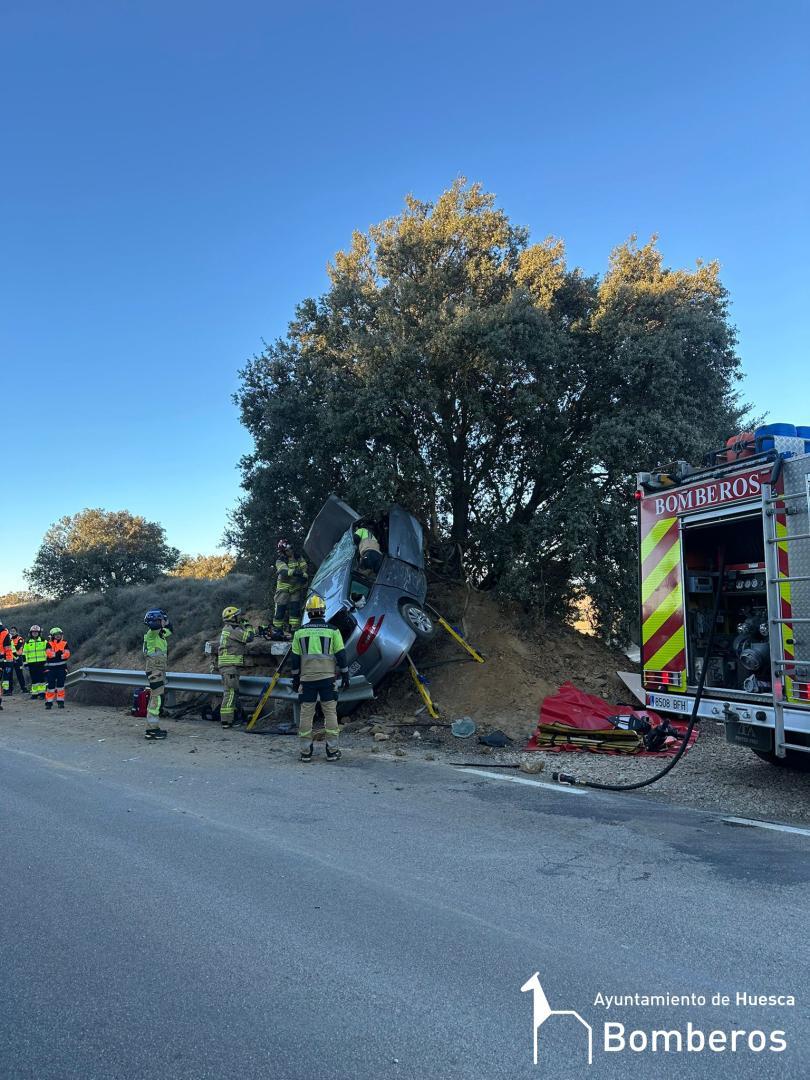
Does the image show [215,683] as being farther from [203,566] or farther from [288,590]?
[203,566]

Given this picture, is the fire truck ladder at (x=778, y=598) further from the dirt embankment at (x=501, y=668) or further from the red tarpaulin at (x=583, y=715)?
the dirt embankment at (x=501, y=668)

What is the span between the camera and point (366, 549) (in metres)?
10.9

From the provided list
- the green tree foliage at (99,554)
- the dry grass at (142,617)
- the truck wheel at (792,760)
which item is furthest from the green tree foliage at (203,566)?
the truck wheel at (792,760)

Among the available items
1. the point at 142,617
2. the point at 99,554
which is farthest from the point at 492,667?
the point at 99,554

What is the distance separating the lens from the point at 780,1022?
2896 mm

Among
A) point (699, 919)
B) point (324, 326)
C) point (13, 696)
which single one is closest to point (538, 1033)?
point (699, 919)

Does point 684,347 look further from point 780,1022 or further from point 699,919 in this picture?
point 780,1022

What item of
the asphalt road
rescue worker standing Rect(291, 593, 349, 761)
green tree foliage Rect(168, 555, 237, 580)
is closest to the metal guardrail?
rescue worker standing Rect(291, 593, 349, 761)

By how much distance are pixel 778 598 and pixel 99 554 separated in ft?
120

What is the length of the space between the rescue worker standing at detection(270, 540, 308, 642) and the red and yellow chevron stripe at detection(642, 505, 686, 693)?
22.1ft

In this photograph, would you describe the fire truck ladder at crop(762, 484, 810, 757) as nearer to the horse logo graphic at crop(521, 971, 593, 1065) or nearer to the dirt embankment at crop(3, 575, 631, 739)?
the horse logo graphic at crop(521, 971, 593, 1065)

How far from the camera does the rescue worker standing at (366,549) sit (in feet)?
35.8

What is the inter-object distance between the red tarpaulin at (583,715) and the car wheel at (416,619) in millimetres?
1936

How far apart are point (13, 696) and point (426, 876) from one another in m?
17.2
